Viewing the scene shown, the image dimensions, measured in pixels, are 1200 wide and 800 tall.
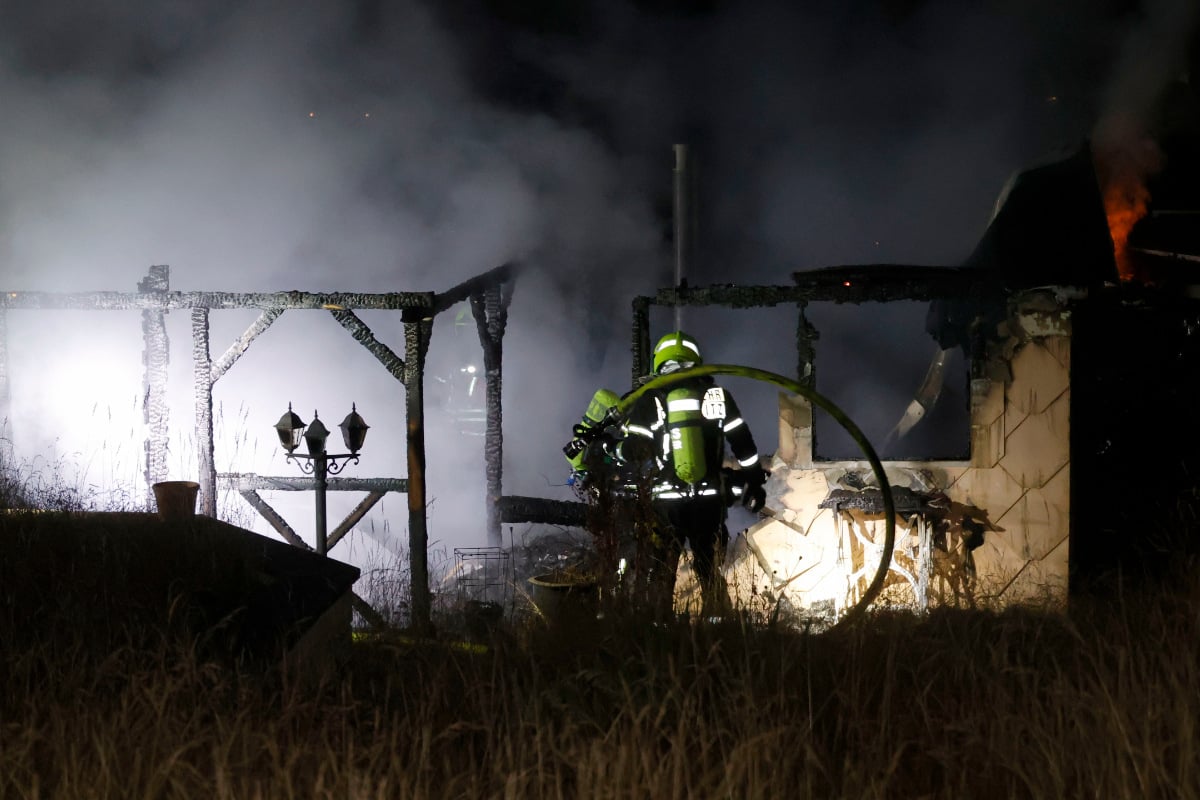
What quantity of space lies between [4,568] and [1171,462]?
899cm

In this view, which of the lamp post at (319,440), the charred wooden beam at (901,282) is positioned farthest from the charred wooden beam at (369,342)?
the charred wooden beam at (901,282)

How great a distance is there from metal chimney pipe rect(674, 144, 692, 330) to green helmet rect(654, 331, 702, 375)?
543 inches

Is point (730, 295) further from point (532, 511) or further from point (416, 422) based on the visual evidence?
point (532, 511)

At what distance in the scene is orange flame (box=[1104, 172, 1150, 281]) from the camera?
37.4ft

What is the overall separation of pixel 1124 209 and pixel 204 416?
36.8 ft

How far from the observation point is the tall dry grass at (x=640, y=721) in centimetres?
271

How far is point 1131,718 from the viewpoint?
309 centimetres

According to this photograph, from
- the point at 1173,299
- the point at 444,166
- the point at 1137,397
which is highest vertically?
the point at 444,166

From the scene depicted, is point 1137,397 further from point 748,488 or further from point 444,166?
point 444,166

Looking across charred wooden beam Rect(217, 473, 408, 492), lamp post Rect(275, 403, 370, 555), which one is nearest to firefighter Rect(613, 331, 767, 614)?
lamp post Rect(275, 403, 370, 555)

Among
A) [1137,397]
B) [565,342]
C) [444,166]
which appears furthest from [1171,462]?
[444,166]

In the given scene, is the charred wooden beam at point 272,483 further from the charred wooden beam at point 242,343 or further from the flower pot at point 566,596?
the flower pot at point 566,596

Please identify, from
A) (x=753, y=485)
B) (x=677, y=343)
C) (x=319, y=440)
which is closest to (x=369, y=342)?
(x=319, y=440)

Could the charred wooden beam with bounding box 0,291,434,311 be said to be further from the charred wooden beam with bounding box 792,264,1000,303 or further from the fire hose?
the charred wooden beam with bounding box 792,264,1000,303
